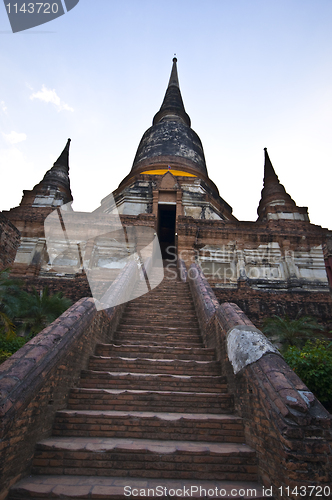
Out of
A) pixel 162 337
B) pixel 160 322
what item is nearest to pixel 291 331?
pixel 160 322

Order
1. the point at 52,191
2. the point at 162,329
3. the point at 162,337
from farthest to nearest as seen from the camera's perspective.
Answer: the point at 52,191 < the point at 162,329 < the point at 162,337

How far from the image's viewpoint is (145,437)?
316 cm

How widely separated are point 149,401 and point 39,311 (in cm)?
604

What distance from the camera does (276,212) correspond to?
652 inches

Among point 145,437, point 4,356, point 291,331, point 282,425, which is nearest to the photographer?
point 282,425

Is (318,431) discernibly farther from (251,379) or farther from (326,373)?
(326,373)

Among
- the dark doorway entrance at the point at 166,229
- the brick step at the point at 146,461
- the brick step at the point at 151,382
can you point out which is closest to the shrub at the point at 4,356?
the brick step at the point at 151,382

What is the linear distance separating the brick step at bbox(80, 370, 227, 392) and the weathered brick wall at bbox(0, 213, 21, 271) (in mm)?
5544

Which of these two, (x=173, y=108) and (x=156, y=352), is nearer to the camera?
(x=156, y=352)

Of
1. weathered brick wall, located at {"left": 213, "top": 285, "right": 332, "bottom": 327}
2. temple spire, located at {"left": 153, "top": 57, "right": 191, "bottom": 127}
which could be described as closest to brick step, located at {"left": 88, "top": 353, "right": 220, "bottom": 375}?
weathered brick wall, located at {"left": 213, "top": 285, "right": 332, "bottom": 327}

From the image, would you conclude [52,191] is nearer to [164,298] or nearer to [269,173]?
[164,298]

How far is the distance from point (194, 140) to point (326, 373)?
20.6 metres

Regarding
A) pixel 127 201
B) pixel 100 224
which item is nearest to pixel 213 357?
pixel 100 224

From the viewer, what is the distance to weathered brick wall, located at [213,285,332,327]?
935cm
